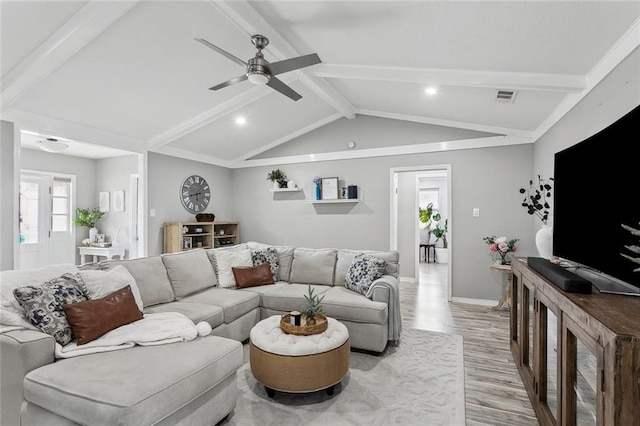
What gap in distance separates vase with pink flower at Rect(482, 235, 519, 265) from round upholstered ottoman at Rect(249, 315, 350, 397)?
2.99 meters

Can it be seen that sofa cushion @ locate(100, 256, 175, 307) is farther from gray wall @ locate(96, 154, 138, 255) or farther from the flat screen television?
gray wall @ locate(96, 154, 138, 255)

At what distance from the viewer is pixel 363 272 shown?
11.1 ft

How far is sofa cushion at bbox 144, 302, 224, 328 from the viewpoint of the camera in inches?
106

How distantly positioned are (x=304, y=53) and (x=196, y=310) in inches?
110

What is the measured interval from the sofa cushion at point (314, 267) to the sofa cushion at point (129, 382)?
1.95 metres

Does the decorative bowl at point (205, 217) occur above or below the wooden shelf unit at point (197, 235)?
above

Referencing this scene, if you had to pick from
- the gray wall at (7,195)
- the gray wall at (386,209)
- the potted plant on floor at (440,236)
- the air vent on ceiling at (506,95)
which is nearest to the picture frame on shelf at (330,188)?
the gray wall at (386,209)

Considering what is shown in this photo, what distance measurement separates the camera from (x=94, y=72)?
3188 mm

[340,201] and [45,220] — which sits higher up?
[340,201]

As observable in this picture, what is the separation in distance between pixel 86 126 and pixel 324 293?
375cm

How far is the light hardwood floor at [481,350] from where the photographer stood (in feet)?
6.95

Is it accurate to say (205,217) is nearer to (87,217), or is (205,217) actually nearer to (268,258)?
(268,258)

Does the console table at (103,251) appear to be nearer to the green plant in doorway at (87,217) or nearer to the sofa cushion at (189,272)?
the green plant in doorway at (87,217)

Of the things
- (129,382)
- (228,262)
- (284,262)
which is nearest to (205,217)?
(228,262)
